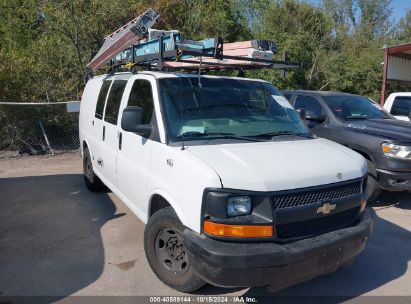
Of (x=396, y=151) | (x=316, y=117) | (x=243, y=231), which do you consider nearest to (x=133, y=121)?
(x=243, y=231)

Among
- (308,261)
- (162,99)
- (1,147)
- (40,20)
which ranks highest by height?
(40,20)

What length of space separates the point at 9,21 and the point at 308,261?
14.5m

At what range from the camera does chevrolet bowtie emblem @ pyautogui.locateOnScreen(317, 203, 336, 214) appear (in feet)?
11.3

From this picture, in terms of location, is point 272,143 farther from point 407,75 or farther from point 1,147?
point 407,75

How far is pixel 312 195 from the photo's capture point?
3.42 metres

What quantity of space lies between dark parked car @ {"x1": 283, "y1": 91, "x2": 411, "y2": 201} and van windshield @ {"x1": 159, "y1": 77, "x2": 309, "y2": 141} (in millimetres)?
950

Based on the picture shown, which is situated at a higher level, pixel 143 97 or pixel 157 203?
pixel 143 97

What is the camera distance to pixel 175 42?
186 inches

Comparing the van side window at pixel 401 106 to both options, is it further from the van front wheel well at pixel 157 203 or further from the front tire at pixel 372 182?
the van front wheel well at pixel 157 203

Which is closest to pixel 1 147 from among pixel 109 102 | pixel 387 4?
pixel 109 102

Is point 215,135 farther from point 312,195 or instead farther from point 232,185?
point 312,195

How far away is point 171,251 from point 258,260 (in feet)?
3.38

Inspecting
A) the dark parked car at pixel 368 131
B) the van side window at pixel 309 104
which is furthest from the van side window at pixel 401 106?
the van side window at pixel 309 104

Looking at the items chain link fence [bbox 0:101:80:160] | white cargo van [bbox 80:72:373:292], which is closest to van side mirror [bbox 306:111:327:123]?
white cargo van [bbox 80:72:373:292]
